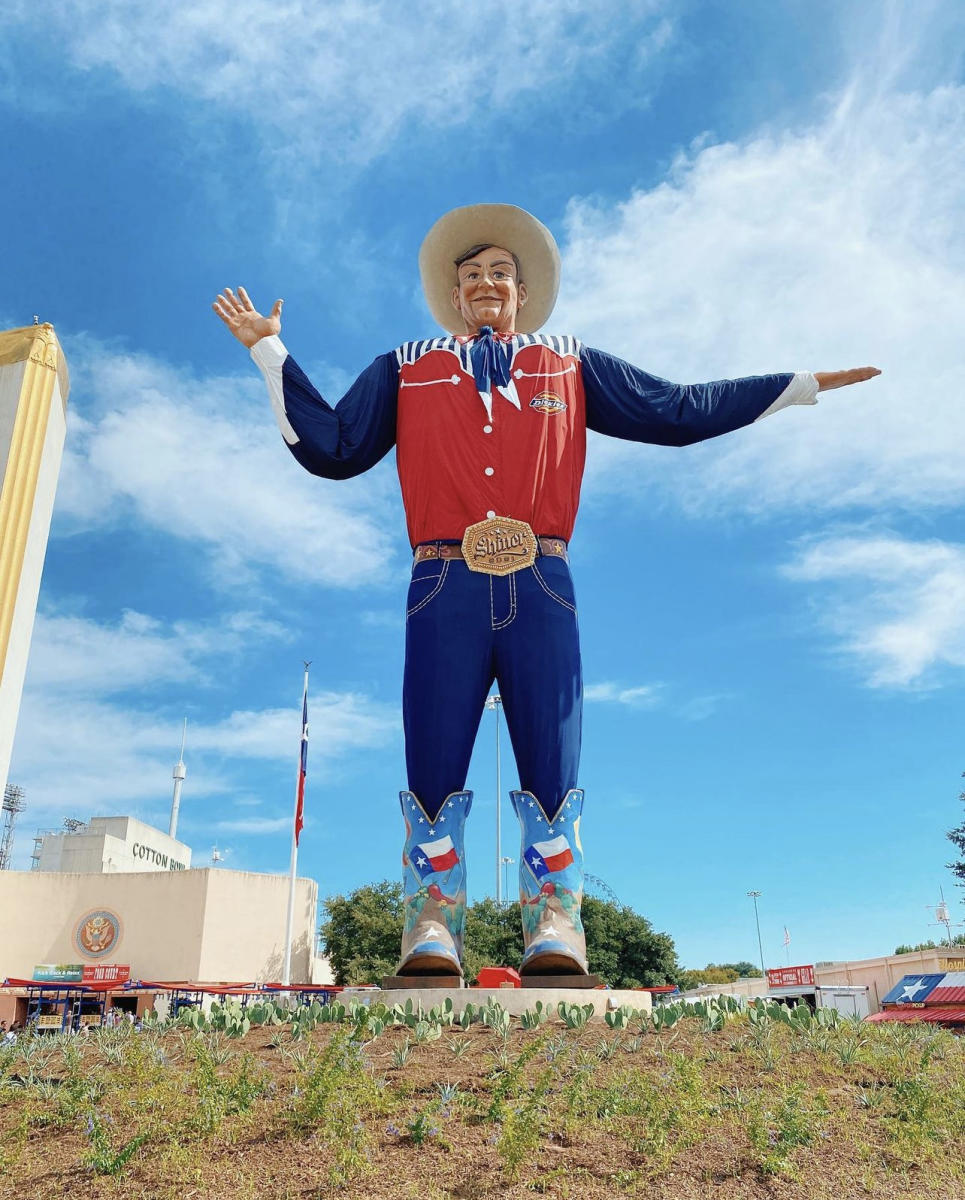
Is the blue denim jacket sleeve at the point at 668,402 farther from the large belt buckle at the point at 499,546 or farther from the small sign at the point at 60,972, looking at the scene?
the small sign at the point at 60,972

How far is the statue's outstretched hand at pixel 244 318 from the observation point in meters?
7.44

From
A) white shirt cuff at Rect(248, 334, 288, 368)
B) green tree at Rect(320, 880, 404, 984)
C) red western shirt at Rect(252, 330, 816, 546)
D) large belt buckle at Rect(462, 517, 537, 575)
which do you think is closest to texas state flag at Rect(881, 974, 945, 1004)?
green tree at Rect(320, 880, 404, 984)

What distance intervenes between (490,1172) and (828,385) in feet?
19.1

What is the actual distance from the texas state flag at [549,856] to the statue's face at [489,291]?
379 centimetres

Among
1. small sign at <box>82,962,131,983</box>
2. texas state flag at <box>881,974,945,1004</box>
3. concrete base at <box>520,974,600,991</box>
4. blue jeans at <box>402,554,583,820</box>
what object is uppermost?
blue jeans at <box>402,554,583,820</box>

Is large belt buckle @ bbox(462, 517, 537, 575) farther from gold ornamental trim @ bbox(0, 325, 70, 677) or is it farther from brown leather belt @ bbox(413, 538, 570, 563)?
gold ornamental trim @ bbox(0, 325, 70, 677)

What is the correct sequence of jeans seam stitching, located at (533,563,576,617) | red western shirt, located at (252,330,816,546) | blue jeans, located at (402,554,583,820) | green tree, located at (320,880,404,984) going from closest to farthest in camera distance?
blue jeans, located at (402,554,583,820) → jeans seam stitching, located at (533,563,576,617) → red western shirt, located at (252,330,816,546) → green tree, located at (320,880,404,984)

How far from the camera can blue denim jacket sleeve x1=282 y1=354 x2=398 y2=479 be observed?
735 centimetres

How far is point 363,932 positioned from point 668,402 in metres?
25.2

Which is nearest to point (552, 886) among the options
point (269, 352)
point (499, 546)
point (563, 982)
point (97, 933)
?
point (563, 982)

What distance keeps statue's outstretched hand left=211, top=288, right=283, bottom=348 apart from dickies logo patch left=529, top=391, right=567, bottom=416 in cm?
203

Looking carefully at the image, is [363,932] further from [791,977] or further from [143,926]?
[791,977]

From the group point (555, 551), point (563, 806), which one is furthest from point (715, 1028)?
point (555, 551)

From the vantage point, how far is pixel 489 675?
6.73 m
